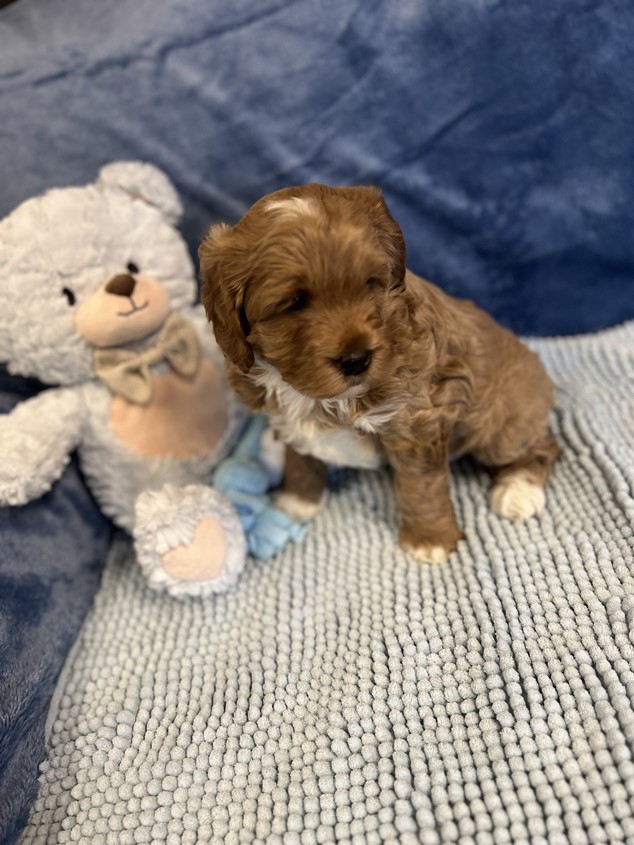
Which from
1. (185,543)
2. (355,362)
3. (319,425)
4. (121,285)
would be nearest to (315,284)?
(355,362)

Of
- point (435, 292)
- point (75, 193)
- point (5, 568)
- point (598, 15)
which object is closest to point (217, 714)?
point (5, 568)

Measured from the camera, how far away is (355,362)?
1388mm

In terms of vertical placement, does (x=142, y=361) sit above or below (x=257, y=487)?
above

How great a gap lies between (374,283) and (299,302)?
6.5 inches

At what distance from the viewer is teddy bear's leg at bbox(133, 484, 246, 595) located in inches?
74.7

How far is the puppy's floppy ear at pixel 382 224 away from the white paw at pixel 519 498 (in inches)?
30.5

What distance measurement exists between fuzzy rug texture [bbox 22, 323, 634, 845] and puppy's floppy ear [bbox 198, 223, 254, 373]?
76 cm

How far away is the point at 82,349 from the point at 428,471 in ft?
3.43

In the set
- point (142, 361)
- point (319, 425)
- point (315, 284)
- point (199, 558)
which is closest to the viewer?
point (315, 284)

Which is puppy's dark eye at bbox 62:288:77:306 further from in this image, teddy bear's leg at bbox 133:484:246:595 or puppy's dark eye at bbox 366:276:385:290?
puppy's dark eye at bbox 366:276:385:290

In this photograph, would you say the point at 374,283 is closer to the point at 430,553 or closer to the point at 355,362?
the point at 355,362

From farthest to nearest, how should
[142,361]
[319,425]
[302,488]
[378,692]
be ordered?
[302,488], [142,361], [319,425], [378,692]

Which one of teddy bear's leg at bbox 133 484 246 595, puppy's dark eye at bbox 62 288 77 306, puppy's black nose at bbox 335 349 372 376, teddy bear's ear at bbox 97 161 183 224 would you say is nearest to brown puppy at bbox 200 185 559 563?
puppy's black nose at bbox 335 349 372 376

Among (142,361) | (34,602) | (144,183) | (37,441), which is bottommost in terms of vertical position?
(34,602)
